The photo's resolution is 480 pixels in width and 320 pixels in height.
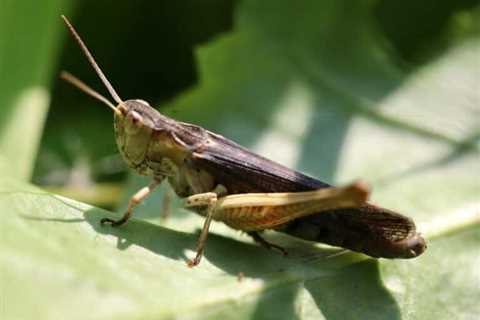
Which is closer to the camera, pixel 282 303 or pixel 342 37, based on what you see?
pixel 282 303

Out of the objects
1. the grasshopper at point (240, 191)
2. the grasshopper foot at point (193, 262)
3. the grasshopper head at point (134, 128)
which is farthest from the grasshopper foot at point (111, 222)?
the grasshopper head at point (134, 128)

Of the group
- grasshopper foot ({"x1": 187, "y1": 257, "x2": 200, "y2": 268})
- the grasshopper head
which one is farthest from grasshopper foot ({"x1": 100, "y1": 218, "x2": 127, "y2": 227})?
the grasshopper head

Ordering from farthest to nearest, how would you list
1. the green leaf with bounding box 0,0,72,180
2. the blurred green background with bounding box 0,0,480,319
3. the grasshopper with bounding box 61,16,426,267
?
1. the green leaf with bounding box 0,0,72,180
2. the grasshopper with bounding box 61,16,426,267
3. the blurred green background with bounding box 0,0,480,319

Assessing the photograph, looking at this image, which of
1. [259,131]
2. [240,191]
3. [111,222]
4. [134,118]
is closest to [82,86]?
[134,118]

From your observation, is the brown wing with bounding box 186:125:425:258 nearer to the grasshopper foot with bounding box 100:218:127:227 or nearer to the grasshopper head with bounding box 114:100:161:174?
the grasshopper head with bounding box 114:100:161:174

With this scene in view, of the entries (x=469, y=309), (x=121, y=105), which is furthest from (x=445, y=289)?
(x=121, y=105)

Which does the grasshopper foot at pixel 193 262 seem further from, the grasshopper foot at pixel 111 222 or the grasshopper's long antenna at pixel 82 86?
the grasshopper's long antenna at pixel 82 86

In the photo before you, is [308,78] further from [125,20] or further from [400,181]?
[125,20]
